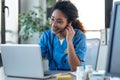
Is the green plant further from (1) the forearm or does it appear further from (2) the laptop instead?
(2) the laptop

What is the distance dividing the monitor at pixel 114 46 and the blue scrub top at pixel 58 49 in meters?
0.93

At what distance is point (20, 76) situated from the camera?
165cm

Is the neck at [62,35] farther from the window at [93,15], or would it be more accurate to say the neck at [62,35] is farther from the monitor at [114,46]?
the window at [93,15]

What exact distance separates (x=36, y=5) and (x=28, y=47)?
333 centimetres

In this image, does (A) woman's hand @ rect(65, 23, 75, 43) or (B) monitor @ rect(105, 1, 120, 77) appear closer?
(B) monitor @ rect(105, 1, 120, 77)

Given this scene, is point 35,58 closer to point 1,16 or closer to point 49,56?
point 49,56

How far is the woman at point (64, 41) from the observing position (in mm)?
2051

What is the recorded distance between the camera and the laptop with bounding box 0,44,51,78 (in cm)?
A: 151

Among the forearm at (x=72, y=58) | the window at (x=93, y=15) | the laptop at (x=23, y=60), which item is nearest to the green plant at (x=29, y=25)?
the window at (x=93, y=15)

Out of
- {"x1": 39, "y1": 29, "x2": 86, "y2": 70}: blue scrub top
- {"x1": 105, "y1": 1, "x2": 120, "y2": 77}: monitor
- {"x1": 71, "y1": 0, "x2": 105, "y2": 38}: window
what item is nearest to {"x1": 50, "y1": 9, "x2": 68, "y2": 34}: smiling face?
{"x1": 39, "y1": 29, "x2": 86, "y2": 70}: blue scrub top

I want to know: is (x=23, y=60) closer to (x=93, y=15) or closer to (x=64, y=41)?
(x=64, y=41)

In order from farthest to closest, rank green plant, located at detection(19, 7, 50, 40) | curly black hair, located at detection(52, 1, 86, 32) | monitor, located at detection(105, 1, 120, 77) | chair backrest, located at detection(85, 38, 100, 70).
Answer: green plant, located at detection(19, 7, 50, 40) → chair backrest, located at detection(85, 38, 100, 70) → curly black hair, located at detection(52, 1, 86, 32) → monitor, located at detection(105, 1, 120, 77)

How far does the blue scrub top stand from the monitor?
926mm

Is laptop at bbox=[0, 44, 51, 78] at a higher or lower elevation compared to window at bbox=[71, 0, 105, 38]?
lower
